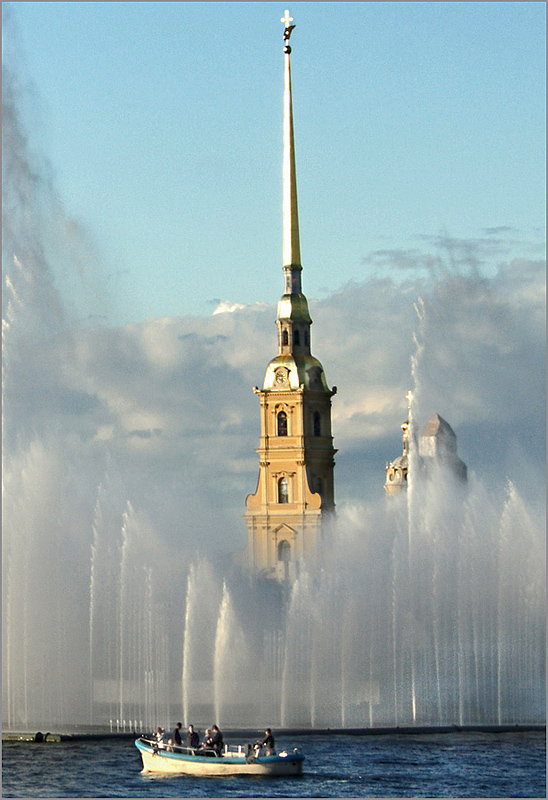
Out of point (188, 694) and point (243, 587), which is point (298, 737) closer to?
point (188, 694)

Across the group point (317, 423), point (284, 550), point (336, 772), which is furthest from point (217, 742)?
point (317, 423)

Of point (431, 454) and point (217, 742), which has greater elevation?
point (431, 454)

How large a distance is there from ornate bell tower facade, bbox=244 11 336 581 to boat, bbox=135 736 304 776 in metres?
63.9

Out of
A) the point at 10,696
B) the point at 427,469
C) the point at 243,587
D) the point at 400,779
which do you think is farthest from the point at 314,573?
the point at 400,779

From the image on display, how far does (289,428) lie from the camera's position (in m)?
146

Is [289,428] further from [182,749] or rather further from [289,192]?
[182,749]

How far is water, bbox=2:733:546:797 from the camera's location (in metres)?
75.0

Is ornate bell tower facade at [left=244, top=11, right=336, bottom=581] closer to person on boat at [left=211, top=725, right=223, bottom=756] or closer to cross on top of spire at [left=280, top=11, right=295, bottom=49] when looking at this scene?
cross on top of spire at [left=280, top=11, right=295, bottom=49]

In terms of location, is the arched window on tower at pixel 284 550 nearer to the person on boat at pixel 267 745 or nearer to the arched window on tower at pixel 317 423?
Answer: the arched window on tower at pixel 317 423

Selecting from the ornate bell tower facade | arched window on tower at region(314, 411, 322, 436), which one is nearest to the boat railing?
the ornate bell tower facade

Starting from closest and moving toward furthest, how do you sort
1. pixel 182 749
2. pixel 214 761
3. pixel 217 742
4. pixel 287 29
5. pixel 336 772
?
pixel 214 761 < pixel 336 772 < pixel 217 742 < pixel 182 749 < pixel 287 29

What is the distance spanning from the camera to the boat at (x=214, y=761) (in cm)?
7831

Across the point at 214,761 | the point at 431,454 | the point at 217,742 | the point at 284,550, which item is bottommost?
the point at 214,761

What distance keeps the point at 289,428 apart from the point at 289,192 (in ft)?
55.1
